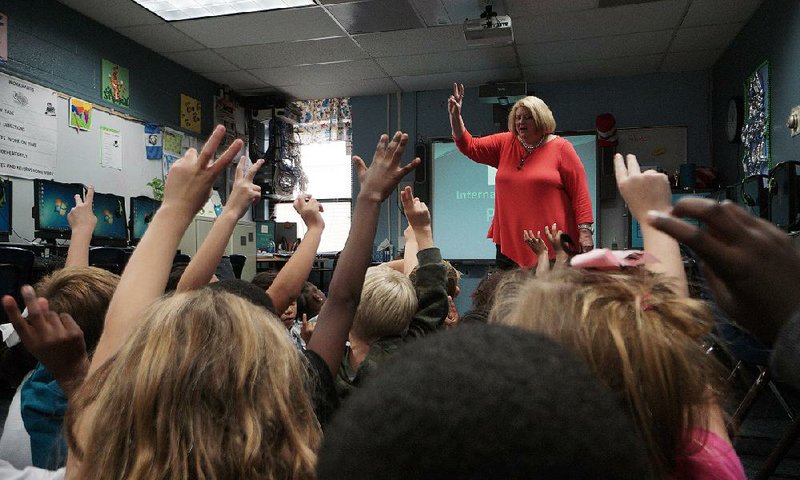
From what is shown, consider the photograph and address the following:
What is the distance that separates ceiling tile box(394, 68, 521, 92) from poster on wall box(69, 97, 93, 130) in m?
3.01

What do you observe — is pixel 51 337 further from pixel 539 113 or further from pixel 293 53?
pixel 293 53

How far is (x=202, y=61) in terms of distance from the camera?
5977 mm

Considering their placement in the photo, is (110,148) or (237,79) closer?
(110,148)

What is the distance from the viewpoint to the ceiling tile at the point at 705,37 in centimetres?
517

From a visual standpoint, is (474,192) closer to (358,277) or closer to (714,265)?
(358,277)

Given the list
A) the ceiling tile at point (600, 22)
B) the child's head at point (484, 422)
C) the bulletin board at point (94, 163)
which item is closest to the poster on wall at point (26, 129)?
the bulletin board at point (94, 163)

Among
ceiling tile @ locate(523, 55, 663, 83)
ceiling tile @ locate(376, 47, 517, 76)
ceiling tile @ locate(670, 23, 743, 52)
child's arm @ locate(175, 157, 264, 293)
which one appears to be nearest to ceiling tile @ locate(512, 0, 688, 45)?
ceiling tile @ locate(670, 23, 743, 52)

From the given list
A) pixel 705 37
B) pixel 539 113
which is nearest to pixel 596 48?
pixel 705 37

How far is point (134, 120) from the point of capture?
5.57m

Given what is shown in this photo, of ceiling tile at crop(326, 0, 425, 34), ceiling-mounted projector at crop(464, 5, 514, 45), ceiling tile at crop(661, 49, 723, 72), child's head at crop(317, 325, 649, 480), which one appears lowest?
child's head at crop(317, 325, 649, 480)

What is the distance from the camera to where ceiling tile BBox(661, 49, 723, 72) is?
19.0 feet

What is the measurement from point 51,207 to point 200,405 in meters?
4.26

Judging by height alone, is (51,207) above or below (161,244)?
above

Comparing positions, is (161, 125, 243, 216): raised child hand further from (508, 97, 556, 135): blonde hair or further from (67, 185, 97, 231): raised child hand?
(508, 97, 556, 135): blonde hair
